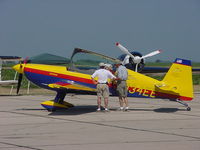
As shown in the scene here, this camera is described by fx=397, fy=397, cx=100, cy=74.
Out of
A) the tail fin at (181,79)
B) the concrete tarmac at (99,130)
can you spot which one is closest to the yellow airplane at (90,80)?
the tail fin at (181,79)

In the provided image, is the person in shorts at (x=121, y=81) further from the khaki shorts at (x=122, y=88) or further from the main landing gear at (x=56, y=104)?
the main landing gear at (x=56, y=104)

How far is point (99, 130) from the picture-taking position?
928 cm

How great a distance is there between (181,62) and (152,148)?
241 inches

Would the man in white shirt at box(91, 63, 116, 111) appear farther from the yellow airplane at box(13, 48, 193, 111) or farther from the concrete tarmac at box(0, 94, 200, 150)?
the concrete tarmac at box(0, 94, 200, 150)

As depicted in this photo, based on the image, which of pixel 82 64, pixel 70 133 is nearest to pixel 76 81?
pixel 82 64

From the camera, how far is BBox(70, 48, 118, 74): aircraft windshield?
13.7m

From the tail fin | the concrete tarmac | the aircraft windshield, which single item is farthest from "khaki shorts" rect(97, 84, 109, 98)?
the tail fin

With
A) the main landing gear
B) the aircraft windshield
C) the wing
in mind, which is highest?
the aircraft windshield

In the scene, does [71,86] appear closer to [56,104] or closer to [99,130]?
[56,104]

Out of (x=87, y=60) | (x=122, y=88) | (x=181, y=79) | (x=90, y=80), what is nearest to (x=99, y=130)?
(x=122, y=88)

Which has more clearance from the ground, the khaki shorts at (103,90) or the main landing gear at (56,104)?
the khaki shorts at (103,90)

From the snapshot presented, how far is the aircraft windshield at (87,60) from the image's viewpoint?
1366cm

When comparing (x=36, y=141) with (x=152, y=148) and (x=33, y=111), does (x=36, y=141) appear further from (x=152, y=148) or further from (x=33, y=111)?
(x=33, y=111)

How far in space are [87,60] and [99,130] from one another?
4924 mm
